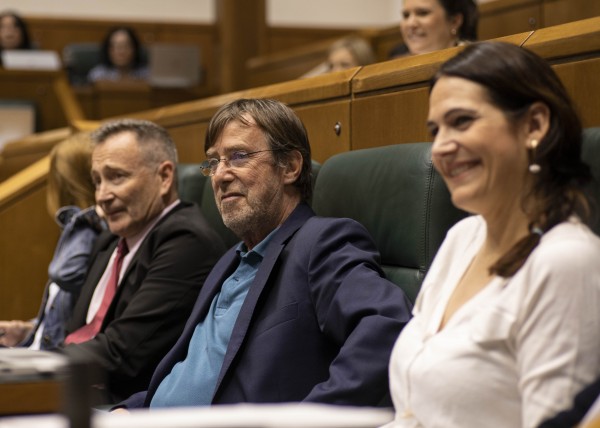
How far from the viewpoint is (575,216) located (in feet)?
3.70

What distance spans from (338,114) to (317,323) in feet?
2.34

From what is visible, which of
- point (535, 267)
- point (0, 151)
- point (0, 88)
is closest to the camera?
point (535, 267)

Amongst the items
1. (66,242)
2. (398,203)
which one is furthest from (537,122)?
(66,242)

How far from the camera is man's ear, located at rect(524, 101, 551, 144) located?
1.15 m

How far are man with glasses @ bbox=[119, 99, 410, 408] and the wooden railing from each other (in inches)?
9.1

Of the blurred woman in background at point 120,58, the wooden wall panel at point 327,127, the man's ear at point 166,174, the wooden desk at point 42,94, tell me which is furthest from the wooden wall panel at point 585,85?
the blurred woman in background at point 120,58

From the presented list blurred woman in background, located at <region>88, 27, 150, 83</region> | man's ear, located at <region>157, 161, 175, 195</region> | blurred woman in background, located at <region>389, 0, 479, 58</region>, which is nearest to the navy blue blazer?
man's ear, located at <region>157, 161, 175, 195</region>

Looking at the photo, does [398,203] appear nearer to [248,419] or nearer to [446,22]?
[248,419]

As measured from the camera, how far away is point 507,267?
Answer: 3.72 feet

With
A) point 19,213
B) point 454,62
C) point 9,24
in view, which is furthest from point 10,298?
point 9,24

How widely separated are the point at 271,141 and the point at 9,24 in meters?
4.92

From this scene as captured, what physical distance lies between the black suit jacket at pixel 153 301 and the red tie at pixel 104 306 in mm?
94

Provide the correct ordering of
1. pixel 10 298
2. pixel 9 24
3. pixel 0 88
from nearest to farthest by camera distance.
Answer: pixel 10 298 < pixel 0 88 < pixel 9 24

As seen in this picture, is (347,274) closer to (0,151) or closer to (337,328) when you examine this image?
(337,328)
